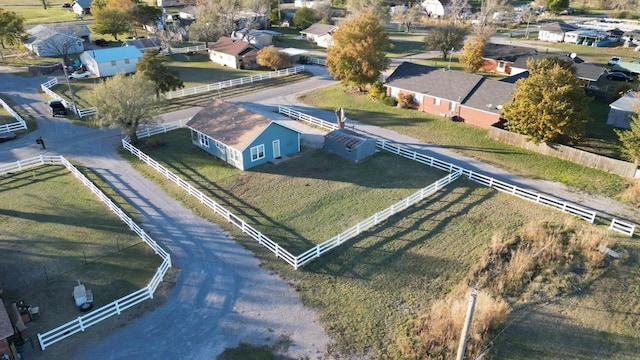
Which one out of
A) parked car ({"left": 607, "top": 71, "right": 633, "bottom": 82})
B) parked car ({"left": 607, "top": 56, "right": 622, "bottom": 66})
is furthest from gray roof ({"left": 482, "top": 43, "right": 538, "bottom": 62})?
parked car ({"left": 607, "top": 56, "right": 622, "bottom": 66})

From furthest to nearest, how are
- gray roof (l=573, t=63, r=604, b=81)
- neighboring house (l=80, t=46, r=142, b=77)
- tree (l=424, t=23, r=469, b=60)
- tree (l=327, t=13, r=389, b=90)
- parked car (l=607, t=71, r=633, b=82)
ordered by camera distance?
tree (l=424, t=23, r=469, b=60), neighboring house (l=80, t=46, r=142, b=77), parked car (l=607, t=71, r=633, b=82), gray roof (l=573, t=63, r=604, b=81), tree (l=327, t=13, r=389, b=90)

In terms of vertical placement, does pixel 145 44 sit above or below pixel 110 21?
below

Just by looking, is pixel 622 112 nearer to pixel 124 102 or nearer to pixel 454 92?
pixel 454 92

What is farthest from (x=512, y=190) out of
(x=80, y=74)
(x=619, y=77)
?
(x=80, y=74)

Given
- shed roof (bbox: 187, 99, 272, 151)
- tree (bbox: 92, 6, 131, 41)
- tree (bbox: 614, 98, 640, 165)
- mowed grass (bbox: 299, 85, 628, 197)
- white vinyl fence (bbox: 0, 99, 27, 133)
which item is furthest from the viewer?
tree (bbox: 92, 6, 131, 41)

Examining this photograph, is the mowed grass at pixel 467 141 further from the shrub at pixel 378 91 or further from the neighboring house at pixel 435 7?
the neighboring house at pixel 435 7

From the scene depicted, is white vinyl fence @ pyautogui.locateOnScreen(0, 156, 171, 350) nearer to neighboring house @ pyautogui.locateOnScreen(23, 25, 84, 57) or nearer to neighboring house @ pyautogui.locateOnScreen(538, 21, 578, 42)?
neighboring house @ pyautogui.locateOnScreen(23, 25, 84, 57)

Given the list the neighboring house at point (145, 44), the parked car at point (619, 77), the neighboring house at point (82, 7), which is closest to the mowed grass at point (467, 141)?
the parked car at point (619, 77)
